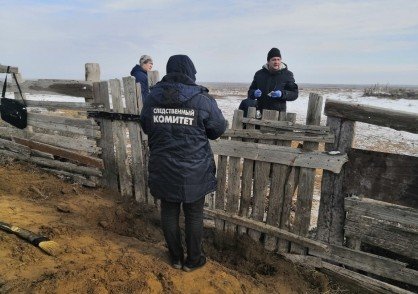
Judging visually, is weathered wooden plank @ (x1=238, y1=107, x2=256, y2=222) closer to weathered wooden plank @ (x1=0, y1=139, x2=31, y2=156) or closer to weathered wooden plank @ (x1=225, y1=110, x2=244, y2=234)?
weathered wooden plank @ (x1=225, y1=110, x2=244, y2=234)

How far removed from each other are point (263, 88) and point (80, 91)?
9.89ft

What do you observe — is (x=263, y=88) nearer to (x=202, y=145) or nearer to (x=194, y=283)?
(x=202, y=145)

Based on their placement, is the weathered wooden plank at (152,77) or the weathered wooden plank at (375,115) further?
the weathered wooden plank at (152,77)

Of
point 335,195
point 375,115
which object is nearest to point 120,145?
point 335,195

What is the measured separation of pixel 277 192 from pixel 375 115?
4.56 feet

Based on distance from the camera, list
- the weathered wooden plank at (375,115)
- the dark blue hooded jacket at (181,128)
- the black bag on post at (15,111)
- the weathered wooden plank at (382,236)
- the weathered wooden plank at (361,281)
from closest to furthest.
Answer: the dark blue hooded jacket at (181,128) → the weathered wooden plank at (375,115) → the weathered wooden plank at (382,236) → the weathered wooden plank at (361,281) → the black bag on post at (15,111)

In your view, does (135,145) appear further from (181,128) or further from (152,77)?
(181,128)

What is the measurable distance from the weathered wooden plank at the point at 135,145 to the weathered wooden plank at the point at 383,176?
2.97 m

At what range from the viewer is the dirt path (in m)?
3.14

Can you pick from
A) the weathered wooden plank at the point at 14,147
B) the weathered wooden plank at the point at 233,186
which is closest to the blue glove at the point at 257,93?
the weathered wooden plank at the point at 233,186

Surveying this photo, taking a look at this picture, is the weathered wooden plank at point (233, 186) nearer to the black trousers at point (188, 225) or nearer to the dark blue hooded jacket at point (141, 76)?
the black trousers at point (188, 225)

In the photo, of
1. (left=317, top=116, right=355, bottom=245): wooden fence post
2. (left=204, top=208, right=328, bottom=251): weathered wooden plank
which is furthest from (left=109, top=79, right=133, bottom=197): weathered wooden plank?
(left=317, top=116, right=355, bottom=245): wooden fence post

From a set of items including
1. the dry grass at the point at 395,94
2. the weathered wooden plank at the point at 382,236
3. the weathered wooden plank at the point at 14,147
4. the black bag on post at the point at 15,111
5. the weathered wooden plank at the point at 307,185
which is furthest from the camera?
the dry grass at the point at 395,94

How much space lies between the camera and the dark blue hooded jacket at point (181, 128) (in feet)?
10.3
